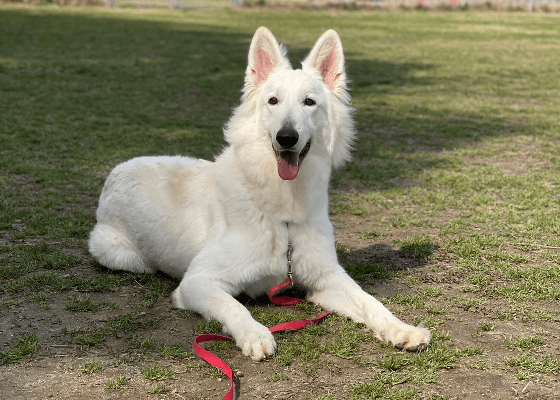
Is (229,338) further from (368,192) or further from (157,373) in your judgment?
(368,192)

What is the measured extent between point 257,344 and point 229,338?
0.97 ft

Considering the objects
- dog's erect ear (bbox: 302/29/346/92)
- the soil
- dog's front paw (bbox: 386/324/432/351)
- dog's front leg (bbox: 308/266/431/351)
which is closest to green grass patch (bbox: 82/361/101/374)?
the soil

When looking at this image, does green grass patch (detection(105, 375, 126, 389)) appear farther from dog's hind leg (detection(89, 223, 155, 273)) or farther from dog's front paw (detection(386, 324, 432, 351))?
dog's hind leg (detection(89, 223, 155, 273))

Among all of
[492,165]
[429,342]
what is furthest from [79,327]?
[492,165]

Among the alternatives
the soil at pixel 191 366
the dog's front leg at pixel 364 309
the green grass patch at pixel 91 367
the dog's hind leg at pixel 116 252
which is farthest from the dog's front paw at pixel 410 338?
the dog's hind leg at pixel 116 252

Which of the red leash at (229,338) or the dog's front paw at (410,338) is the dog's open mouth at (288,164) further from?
the dog's front paw at (410,338)

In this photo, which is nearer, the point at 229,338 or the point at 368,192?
the point at 229,338

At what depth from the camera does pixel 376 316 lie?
13.4 ft

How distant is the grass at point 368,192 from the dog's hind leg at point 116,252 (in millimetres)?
112

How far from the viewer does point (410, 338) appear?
385 centimetres

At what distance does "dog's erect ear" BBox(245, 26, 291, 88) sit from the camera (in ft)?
15.1

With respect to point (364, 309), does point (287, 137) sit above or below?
above

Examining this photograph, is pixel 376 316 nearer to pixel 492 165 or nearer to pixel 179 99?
pixel 492 165

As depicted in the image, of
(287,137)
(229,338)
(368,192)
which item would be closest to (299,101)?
(287,137)
